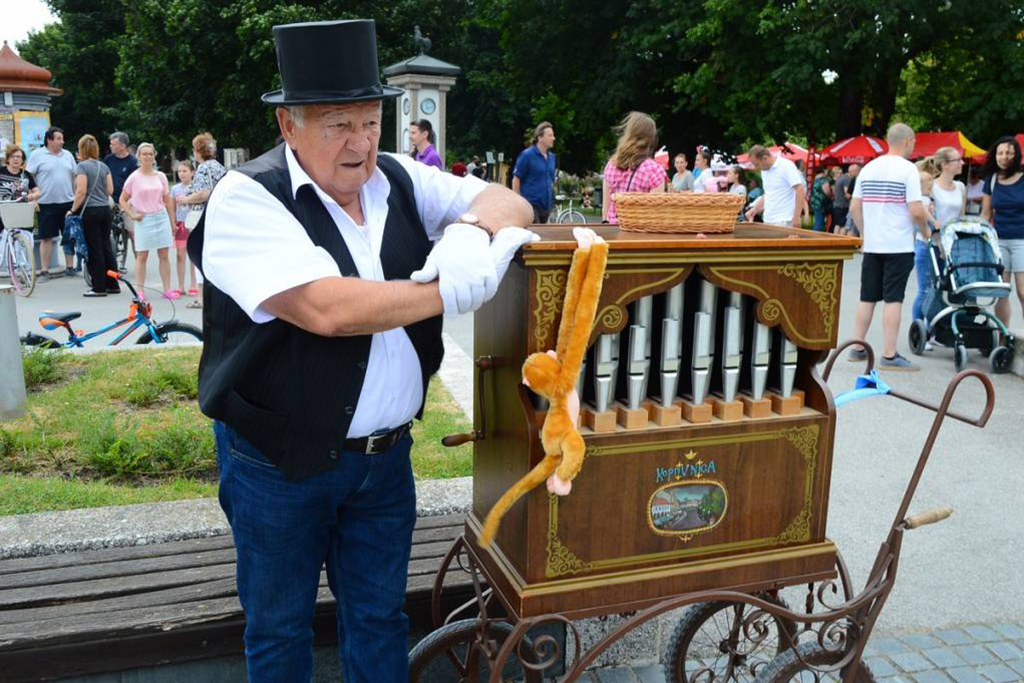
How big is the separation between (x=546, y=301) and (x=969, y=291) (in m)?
5.86

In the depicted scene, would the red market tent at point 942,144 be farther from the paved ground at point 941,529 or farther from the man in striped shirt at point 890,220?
the paved ground at point 941,529

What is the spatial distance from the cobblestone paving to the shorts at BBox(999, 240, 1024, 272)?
498 centimetres

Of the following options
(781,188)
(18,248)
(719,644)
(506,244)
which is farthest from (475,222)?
(18,248)

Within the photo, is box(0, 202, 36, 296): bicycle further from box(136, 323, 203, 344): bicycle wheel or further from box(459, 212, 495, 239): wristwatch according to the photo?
box(459, 212, 495, 239): wristwatch

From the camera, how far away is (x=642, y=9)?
73.0 ft

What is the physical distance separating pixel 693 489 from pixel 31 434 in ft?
11.0

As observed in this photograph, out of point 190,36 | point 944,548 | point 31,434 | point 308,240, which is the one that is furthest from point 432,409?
point 190,36

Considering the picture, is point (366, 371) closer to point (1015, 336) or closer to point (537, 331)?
point (537, 331)

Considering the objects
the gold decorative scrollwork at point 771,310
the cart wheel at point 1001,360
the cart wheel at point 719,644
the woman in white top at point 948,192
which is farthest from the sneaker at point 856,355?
the gold decorative scrollwork at point 771,310

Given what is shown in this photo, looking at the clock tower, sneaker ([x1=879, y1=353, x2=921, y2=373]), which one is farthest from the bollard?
the clock tower

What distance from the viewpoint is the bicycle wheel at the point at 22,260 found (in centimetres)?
1062

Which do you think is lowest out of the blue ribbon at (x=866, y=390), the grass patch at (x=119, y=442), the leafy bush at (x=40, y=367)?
the grass patch at (x=119, y=442)

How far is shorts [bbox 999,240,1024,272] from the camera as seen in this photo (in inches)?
303

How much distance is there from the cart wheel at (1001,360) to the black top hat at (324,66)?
6336mm
